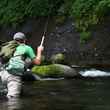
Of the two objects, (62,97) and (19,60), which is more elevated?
(19,60)

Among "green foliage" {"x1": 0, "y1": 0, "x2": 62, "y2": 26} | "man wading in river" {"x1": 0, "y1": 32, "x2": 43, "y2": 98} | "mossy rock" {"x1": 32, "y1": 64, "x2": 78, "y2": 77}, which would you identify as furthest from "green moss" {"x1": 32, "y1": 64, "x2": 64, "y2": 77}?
"green foliage" {"x1": 0, "y1": 0, "x2": 62, "y2": 26}

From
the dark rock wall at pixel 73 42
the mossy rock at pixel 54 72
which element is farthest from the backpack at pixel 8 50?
the dark rock wall at pixel 73 42

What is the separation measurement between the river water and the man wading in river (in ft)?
0.86

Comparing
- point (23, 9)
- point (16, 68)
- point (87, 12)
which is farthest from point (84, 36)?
point (16, 68)

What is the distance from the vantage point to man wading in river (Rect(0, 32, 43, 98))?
Result: 10383mm

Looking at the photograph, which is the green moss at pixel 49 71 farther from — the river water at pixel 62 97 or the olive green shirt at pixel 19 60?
the olive green shirt at pixel 19 60

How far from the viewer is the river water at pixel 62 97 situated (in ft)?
31.4

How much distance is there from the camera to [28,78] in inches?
631

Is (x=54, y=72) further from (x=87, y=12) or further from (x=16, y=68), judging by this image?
(x=87, y=12)

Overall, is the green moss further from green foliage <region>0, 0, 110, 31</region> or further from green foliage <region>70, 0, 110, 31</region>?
green foliage <region>70, 0, 110, 31</region>

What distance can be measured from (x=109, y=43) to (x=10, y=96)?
46.5 ft

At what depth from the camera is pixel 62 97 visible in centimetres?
1101

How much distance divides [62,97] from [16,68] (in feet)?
4.43

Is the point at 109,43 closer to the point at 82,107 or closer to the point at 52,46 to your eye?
the point at 52,46
